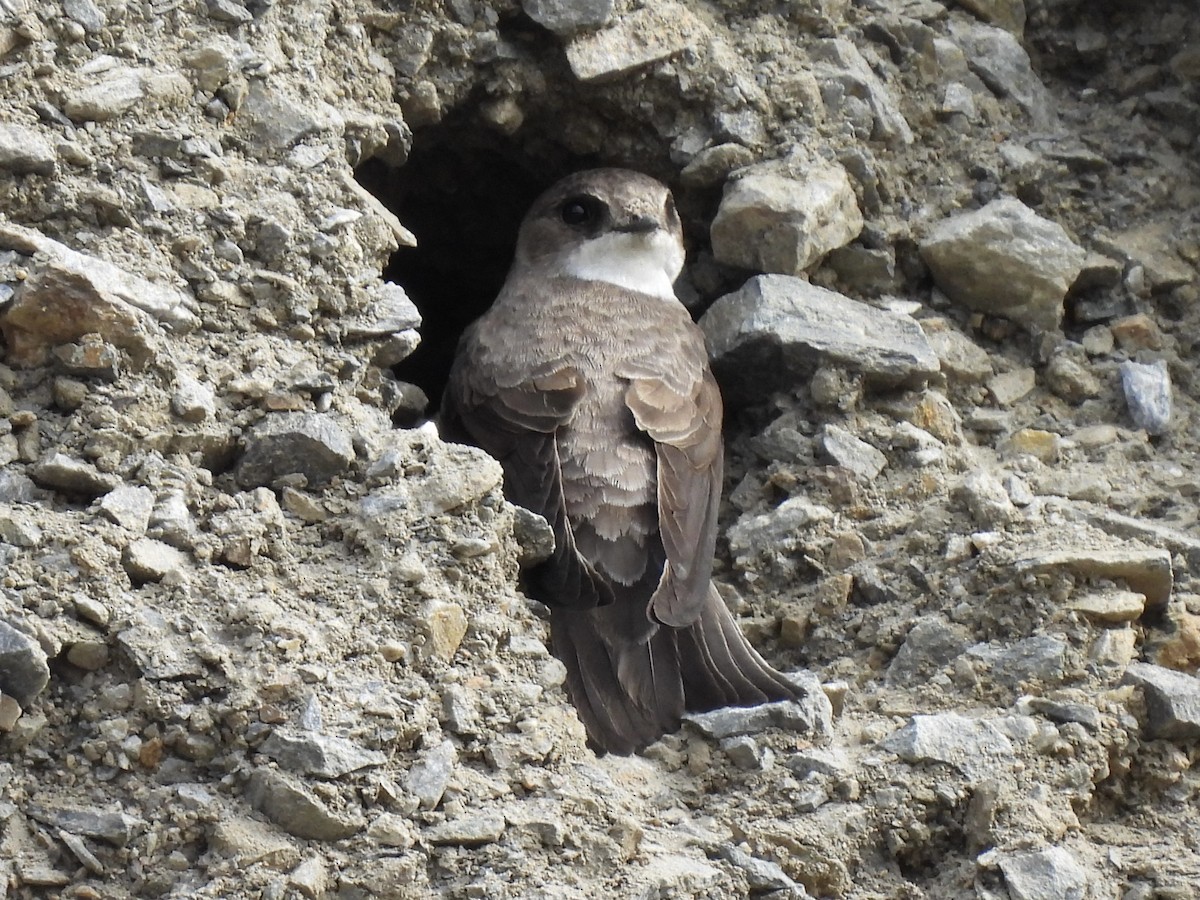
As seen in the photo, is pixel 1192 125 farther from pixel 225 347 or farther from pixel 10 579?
pixel 10 579

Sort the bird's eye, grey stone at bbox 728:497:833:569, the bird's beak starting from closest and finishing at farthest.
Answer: grey stone at bbox 728:497:833:569 → the bird's beak → the bird's eye

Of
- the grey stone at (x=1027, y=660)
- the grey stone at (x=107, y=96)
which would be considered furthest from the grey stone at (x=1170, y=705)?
the grey stone at (x=107, y=96)

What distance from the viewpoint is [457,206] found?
612 cm

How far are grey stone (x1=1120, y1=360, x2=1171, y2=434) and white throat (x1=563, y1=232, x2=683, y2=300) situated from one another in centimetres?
134

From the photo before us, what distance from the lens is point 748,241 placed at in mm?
5145

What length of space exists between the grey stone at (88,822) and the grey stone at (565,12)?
9.23ft

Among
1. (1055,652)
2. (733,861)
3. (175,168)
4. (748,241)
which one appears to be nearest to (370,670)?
(733,861)

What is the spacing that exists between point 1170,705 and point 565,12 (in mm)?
2482

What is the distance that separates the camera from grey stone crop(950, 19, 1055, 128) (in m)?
5.53

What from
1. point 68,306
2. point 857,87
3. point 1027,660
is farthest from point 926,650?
point 68,306

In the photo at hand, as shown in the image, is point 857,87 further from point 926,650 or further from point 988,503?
point 926,650

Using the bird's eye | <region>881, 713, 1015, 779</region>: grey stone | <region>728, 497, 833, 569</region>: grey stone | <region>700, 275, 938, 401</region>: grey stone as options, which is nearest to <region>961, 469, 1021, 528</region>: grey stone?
<region>728, 497, 833, 569</region>: grey stone

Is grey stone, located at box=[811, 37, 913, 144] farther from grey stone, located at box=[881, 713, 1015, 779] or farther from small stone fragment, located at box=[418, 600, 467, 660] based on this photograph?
small stone fragment, located at box=[418, 600, 467, 660]

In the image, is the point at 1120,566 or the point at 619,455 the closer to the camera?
the point at 1120,566
